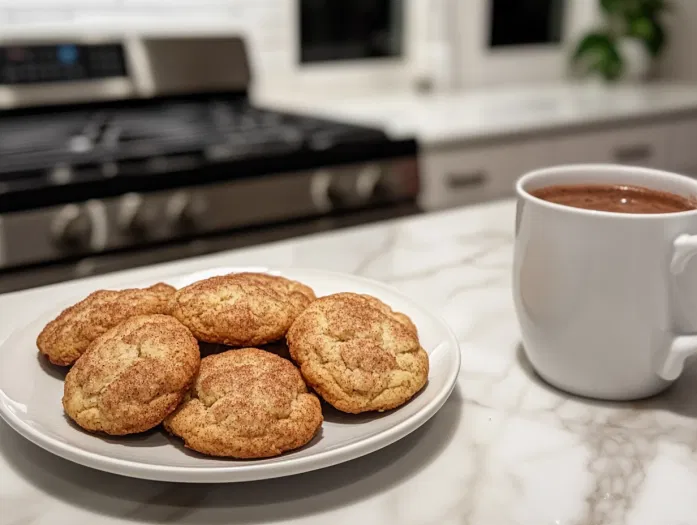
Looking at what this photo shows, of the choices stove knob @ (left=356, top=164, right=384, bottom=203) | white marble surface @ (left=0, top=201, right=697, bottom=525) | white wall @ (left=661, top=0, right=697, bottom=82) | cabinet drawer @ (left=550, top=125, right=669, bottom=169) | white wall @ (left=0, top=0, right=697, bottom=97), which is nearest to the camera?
white marble surface @ (left=0, top=201, right=697, bottom=525)

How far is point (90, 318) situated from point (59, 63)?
1605mm

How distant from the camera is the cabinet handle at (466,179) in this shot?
6.48 feet

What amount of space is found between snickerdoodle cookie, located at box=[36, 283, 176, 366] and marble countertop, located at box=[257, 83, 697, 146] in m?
1.31

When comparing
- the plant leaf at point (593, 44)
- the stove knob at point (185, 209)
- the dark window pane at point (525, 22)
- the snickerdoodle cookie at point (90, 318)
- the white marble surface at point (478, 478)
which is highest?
the dark window pane at point (525, 22)

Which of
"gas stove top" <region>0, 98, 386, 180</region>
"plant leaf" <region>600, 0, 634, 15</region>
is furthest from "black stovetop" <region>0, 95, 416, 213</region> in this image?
"plant leaf" <region>600, 0, 634, 15</region>

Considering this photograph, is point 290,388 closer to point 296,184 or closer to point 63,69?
point 296,184

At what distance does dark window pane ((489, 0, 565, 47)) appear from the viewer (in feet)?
9.23

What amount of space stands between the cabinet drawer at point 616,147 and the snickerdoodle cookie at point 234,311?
68.7 inches

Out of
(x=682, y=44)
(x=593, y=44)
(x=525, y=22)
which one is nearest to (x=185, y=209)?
(x=525, y=22)

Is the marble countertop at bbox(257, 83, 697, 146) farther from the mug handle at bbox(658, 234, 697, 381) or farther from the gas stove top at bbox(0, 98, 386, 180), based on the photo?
the mug handle at bbox(658, 234, 697, 381)

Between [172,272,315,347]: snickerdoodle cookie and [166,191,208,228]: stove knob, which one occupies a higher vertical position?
[172,272,315,347]: snickerdoodle cookie

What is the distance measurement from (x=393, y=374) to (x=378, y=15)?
224cm

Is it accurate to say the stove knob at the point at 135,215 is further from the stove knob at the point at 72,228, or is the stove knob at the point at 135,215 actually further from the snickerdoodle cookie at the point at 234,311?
the snickerdoodle cookie at the point at 234,311

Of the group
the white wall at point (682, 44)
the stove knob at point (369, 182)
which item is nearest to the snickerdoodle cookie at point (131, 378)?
the stove knob at point (369, 182)
